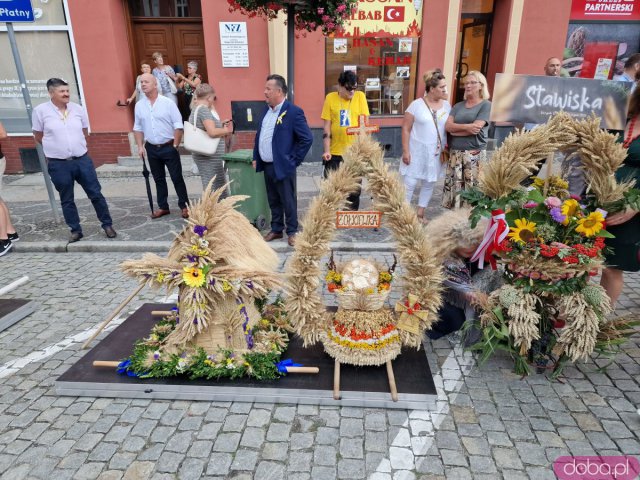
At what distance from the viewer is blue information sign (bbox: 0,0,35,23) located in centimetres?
553

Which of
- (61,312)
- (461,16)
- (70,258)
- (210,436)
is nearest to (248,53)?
(461,16)

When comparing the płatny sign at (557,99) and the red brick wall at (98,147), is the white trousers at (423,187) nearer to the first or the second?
the płatny sign at (557,99)

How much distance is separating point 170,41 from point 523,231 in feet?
30.1

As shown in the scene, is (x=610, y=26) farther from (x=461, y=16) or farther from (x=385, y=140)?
(x=385, y=140)

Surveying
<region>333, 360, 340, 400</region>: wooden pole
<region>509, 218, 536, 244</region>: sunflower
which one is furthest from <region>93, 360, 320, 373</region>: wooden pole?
<region>509, 218, 536, 244</region>: sunflower

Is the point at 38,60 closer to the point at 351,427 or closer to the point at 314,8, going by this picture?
the point at 314,8

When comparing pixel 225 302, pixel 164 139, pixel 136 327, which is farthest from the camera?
pixel 164 139

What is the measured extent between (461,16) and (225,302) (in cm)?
960

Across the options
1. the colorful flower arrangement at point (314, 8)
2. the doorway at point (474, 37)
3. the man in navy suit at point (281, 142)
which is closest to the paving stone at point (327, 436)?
the man in navy suit at point (281, 142)

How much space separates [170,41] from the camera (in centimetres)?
956

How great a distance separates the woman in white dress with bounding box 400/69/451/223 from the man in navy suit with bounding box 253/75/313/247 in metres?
1.42

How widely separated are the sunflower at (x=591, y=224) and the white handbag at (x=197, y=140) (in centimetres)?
458

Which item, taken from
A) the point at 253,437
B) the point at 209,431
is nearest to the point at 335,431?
the point at 253,437

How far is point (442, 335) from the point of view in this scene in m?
3.74
